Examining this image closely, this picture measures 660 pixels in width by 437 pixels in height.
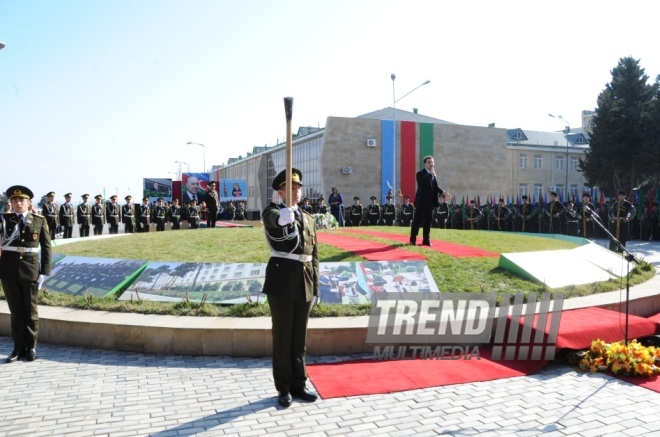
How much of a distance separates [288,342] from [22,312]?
3332mm

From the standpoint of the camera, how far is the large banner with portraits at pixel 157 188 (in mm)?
34625

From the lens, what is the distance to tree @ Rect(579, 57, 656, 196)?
128ft

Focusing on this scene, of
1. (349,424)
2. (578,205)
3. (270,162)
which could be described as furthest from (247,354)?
(270,162)

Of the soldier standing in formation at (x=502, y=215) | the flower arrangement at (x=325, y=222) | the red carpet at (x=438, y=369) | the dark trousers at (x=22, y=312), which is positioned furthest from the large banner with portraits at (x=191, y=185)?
the red carpet at (x=438, y=369)

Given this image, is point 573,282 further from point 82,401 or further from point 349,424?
point 82,401

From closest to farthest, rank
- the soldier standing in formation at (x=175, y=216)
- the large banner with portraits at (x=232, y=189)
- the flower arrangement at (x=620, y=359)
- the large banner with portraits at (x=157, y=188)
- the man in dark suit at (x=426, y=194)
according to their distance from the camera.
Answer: the flower arrangement at (x=620, y=359) → the man in dark suit at (x=426, y=194) → the soldier standing in formation at (x=175, y=216) → the large banner with portraits at (x=157, y=188) → the large banner with portraits at (x=232, y=189)

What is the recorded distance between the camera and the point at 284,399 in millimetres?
4297

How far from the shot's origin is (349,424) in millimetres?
3896

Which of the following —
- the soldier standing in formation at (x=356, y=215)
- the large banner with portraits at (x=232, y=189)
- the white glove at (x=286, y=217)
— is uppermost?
the large banner with portraits at (x=232, y=189)

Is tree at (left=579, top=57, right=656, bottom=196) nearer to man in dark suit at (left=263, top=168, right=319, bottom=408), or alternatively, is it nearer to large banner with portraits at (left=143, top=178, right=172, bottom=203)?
large banner with portraits at (left=143, top=178, right=172, bottom=203)

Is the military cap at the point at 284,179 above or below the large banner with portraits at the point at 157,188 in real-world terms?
below

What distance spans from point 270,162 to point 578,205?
1582 inches

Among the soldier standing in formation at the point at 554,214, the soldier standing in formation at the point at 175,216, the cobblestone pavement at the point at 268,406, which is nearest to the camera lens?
the cobblestone pavement at the point at 268,406

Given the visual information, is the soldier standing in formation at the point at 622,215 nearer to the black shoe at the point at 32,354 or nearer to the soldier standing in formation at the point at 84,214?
the black shoe at the point at 32,354
